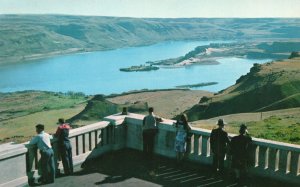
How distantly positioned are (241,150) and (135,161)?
385 centimetres

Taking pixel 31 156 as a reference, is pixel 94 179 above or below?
below

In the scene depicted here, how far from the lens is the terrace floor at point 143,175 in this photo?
1228 centimetres

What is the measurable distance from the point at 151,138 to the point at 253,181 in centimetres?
364

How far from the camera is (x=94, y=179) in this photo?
41.5 feet

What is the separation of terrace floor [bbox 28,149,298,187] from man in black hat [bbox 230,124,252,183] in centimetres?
47

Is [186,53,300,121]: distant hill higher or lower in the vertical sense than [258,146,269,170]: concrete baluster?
lower

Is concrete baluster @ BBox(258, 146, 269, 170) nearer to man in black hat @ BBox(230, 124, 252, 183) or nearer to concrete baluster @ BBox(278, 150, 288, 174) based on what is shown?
concrete baluster @ BBox(278, 150, 288, 174)

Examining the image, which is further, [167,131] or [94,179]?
[167,131]

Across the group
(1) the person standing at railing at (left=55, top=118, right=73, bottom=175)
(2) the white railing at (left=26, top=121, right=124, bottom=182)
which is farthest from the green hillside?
(1) the person standing at railing at (left=55, top=118, right=73, bottom=175)

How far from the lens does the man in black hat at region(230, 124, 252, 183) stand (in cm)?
1195

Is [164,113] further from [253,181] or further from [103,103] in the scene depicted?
[253,181]

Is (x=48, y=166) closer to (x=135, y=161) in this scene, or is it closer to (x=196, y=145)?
(x=135, y=161)

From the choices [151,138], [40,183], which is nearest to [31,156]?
[40,183]

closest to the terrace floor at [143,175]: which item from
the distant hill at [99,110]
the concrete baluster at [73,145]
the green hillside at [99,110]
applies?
the concrete baluster at [73,145]
